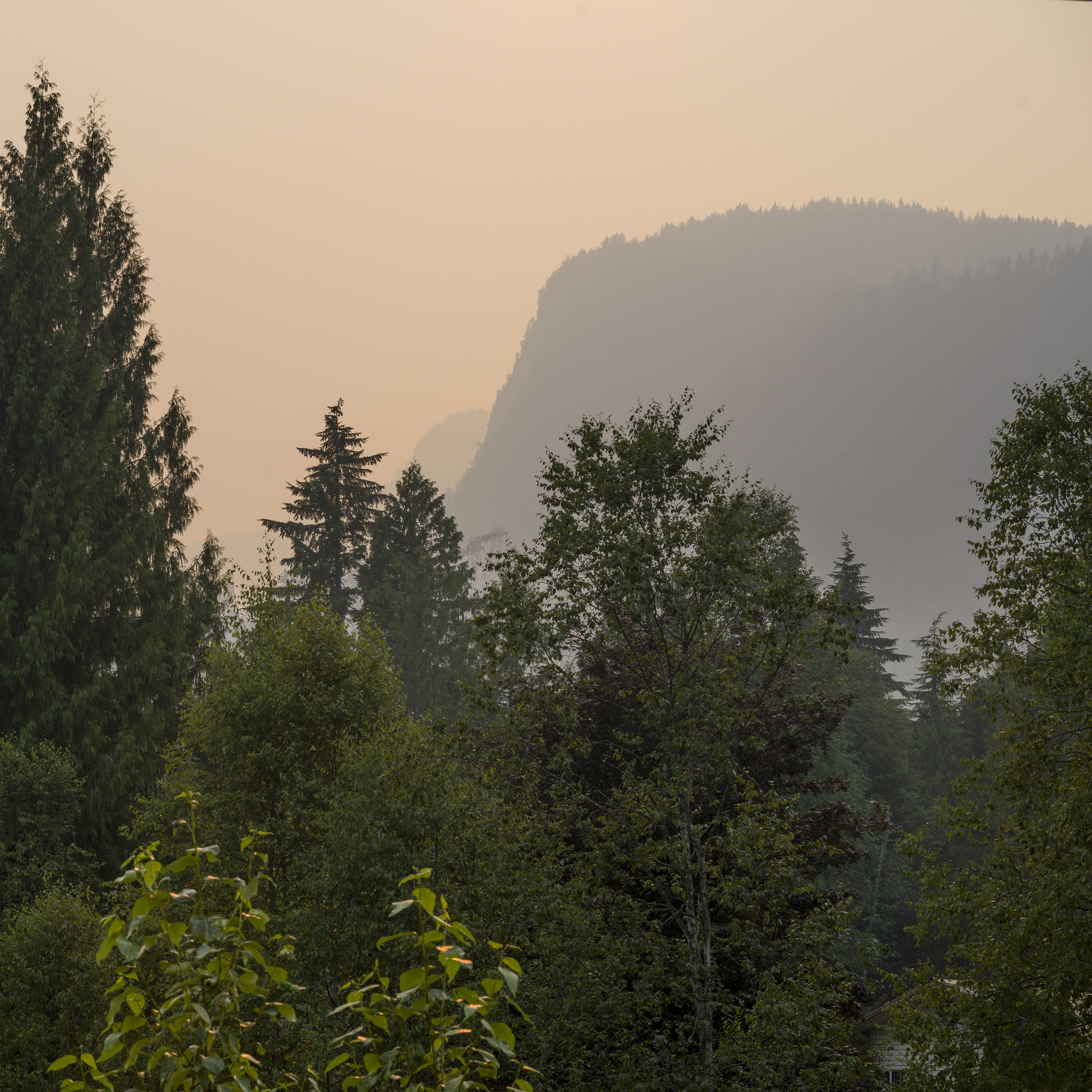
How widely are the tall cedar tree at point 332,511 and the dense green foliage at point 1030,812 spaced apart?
124 ft

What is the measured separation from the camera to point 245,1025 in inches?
125

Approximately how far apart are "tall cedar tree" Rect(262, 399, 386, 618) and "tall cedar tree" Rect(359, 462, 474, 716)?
1.33 meters

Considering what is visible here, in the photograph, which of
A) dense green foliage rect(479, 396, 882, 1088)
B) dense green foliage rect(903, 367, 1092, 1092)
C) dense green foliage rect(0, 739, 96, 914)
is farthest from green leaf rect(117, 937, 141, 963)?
dense green foliage rect(0, 739, 96, 914)

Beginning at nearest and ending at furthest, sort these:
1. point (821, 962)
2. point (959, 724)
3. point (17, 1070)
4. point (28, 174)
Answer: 1. point (821, 962)
2. point (17, 1070)
3. point (28, 174)
4. point (959, 724)

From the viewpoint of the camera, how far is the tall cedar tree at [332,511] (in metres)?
49.0

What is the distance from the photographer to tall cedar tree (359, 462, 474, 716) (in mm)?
47312

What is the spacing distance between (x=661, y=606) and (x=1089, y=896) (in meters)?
7.17

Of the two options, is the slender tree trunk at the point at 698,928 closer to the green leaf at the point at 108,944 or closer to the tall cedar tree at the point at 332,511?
the green leaf at the point at 108,944

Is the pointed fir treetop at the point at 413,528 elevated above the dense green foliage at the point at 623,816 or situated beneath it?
elevated above

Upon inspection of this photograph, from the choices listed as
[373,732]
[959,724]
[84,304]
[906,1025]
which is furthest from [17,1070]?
[959,724]

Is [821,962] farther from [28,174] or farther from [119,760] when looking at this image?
[28,174]

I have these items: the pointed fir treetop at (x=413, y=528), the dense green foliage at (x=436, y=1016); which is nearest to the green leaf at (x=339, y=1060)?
the dense green foliage at (x=436, y=1016)

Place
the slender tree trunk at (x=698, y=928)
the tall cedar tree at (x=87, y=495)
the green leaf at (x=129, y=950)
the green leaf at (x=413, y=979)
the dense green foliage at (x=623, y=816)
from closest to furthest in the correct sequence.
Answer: the green leaf at (x=129, y=950) < the green leaf at (x=413, y=979) < the dense green foliage at (x=623, y=816) < the slender tree trunk at (x=698, y=928) < the tall cedar tree at (x=87, y=495)

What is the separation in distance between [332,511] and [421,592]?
22.1 feet
